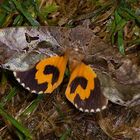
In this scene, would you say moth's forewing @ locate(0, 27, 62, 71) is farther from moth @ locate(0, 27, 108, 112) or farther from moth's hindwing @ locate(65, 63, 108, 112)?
moth's hindwing @ locate(65, 63, 108, 112)

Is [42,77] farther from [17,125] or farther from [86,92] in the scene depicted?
[17,125]

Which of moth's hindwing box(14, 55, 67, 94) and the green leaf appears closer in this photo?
moth's hindwing box(14, 55, 67, 94)

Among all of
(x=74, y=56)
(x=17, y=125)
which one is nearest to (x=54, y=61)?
(x=74, y=56)

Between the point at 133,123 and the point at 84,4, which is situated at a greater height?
the point at 84,4

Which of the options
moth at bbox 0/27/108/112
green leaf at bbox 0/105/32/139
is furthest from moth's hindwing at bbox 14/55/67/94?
green leaf at bbox 0/105/32/139

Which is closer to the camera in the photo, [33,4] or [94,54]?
[94,54]

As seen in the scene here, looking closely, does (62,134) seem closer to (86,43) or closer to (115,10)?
(86,43)

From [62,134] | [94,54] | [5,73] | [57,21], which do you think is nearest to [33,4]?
[57,21]

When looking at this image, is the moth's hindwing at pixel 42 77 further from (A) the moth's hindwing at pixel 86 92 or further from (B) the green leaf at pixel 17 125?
(B) the green leaf at pixel 17 125
